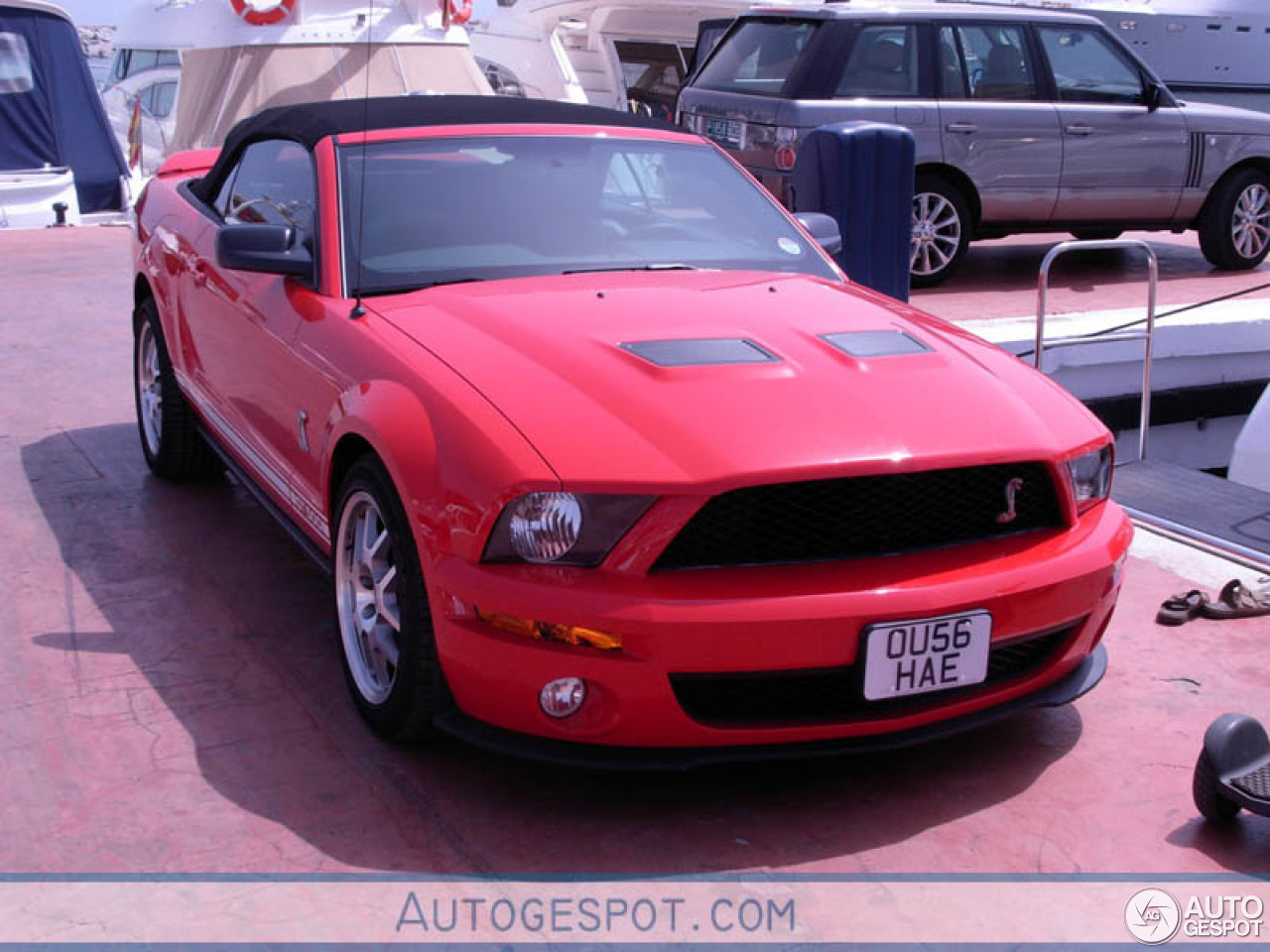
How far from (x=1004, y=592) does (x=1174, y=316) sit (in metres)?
5.78

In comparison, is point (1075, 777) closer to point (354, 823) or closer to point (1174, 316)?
point (354, 823)

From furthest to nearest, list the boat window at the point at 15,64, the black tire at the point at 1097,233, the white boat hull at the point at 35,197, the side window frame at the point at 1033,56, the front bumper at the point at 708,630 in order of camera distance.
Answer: the boat window at the point at 15,64 → the white boat hull at the point at 35,197 → the black tire at the point at 1097,233 → the side window frame at the point at 1033,56 → the front bumper at the point at 708,630

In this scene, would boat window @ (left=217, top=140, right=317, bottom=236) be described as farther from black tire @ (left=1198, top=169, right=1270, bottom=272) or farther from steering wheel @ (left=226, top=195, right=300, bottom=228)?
black tire @ (left=1198, top=169, right=1270, bottom=272)

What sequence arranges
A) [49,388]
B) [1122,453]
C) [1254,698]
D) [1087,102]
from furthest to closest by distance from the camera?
[1087,102]
[1122,453]
[49,388]
[1254,698]

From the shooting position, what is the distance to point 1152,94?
35.6ft

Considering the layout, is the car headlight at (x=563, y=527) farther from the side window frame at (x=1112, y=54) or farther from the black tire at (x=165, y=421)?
the side window frame at (x=1112, y=54)

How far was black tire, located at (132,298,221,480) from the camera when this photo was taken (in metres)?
5.79

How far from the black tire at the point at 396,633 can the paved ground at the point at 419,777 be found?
0.12 meters

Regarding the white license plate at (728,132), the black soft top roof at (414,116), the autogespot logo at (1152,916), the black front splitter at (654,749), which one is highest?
the black soft top roof at (414,116)

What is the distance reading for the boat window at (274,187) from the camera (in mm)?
4656

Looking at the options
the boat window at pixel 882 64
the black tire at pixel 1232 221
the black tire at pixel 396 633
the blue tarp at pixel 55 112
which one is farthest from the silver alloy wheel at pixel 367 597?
the blue tarp at pixel 55 112

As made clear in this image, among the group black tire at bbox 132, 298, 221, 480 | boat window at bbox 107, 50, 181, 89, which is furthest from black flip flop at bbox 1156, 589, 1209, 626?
boat window at bbox 107, 50, 181, 89

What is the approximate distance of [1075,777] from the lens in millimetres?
3572

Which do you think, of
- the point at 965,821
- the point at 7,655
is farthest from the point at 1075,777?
the point at 7,655
